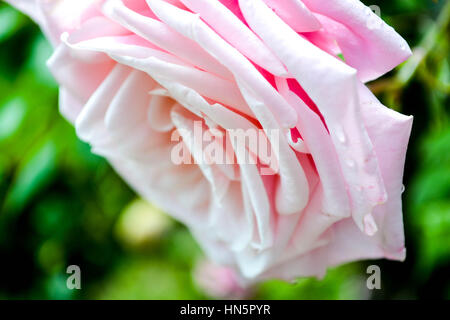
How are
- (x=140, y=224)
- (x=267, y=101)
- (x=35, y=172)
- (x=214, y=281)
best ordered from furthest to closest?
(x=214, y=281)
(x=140, y=224)
(x=35, y=172)
(x=267, y=101)

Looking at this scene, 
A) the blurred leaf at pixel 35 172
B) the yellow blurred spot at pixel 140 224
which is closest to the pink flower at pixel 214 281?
the yellow blurred spot at pixel 140 224

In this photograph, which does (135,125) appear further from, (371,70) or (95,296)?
(95,296)

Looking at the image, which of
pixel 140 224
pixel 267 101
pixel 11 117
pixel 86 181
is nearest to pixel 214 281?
pixel 140 224

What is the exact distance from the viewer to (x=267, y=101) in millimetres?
271

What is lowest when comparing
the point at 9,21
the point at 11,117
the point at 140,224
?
the point at 140,224

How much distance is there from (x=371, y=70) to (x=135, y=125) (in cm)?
20

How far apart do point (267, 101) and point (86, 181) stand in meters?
0.41

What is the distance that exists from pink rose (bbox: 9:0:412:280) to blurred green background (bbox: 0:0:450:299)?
179 millimetres

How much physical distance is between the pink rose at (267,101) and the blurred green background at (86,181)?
18 centimetres

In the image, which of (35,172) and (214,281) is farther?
(214,281)

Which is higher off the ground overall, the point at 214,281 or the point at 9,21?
the point at 9,21

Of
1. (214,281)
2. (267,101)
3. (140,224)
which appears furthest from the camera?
(214,281)

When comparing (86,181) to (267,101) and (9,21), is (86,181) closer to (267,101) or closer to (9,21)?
(9,21)
